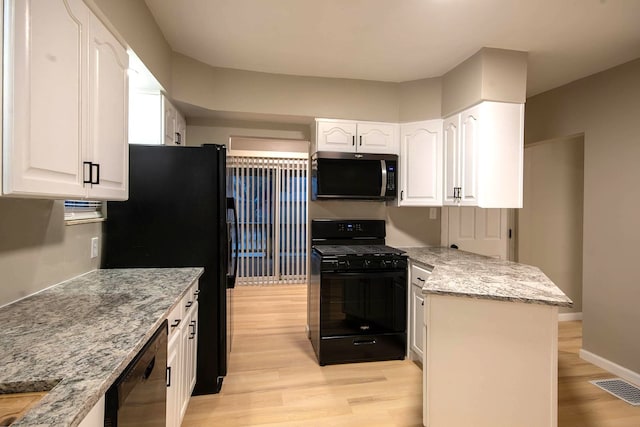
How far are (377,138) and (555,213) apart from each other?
2531 mm

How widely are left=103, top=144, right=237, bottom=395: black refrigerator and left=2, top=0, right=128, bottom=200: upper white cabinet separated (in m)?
0.46

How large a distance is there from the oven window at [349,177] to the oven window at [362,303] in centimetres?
82

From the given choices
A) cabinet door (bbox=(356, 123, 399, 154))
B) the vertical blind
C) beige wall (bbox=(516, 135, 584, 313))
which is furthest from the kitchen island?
the vertical blind

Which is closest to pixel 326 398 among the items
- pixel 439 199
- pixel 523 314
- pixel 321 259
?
pixel 321 259

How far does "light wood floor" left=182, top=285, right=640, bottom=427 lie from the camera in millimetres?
2021

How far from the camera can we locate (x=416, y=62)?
2.72 meters

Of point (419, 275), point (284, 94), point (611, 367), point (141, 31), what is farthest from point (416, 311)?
point (141, 31)

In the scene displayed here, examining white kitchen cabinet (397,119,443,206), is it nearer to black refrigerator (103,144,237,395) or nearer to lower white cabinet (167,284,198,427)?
black refrigerator (103,144,237,395)

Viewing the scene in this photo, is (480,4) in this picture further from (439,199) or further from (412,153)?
(439,199)

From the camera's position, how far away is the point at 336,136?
3.04 meters

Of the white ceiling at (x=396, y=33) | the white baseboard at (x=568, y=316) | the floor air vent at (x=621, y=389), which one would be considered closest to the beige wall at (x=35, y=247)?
the white ceiling at (x=396, y=33)

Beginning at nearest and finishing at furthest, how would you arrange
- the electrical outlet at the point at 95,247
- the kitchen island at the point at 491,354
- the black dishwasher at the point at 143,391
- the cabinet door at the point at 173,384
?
the black dishwasher at the point at 143,391, the cabinet door at the point at 173,384, the kitchen island at the point at 491,354, the electrical outlet at the point at 95,247

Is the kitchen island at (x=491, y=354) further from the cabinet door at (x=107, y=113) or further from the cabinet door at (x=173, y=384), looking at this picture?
the cabinet door at (x=107, y=113)

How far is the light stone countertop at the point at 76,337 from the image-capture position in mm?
746
